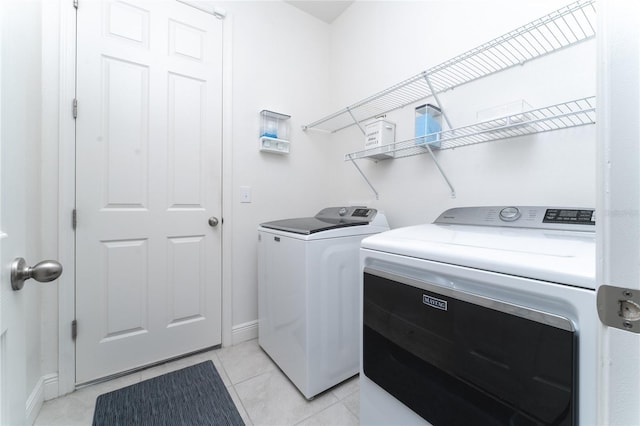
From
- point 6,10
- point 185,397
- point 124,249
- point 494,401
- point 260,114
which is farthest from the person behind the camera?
point 260,114

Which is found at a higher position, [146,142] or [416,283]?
[146,142]

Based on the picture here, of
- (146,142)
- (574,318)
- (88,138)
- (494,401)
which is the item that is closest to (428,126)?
(574,318)

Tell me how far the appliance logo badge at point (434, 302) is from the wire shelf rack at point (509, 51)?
3.42 feet

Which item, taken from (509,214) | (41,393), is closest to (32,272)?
(41,393)

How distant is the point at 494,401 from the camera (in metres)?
0.70

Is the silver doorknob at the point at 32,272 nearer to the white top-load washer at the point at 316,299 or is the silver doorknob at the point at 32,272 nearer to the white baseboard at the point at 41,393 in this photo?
the white top-load washer at the point at 316,299

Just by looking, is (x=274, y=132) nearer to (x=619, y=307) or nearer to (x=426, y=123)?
(x=426, y=123)

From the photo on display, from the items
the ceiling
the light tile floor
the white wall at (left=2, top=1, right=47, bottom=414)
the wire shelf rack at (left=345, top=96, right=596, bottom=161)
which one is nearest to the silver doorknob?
the white wall at (left=2, top=1, right=47, bottom=414)

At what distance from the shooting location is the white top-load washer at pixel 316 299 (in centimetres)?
142

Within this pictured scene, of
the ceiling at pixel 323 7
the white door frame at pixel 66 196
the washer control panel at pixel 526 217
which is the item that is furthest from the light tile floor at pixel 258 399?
the ceiling at pixel 323 7

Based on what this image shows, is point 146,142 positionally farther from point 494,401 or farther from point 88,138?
point 494,401

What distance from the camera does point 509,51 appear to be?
4.02ft

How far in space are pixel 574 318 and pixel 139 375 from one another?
2.15 meters

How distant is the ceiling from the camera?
2.21 m
